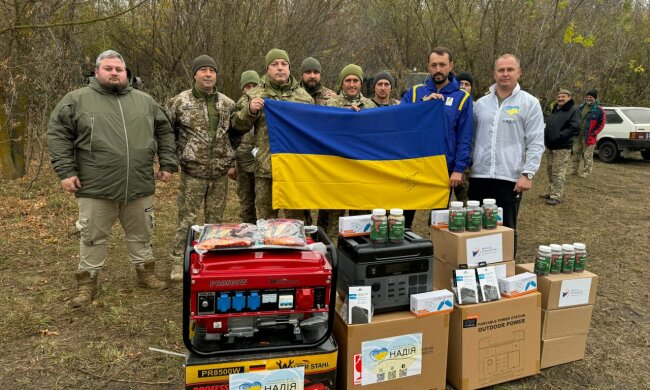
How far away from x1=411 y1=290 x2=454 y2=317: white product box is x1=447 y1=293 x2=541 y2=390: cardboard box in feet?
0.52

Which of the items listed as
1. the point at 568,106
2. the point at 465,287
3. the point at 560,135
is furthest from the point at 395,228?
the point at 568,106

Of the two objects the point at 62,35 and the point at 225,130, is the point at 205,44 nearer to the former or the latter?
the point at 62,35

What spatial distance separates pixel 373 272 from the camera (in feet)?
9.04

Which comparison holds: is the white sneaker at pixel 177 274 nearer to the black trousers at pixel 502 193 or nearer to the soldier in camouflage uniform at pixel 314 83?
the soldier in camouflage uniform at pixel 314 83

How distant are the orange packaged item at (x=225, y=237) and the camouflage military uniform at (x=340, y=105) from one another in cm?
169

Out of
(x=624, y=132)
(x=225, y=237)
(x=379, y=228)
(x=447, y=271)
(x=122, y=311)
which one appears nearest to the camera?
(x=225, y=237)

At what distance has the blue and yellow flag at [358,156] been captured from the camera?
13.1 feet

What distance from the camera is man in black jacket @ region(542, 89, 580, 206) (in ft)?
27.9

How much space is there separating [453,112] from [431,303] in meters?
2.04

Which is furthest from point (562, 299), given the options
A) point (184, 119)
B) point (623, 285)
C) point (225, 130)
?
point (184, 119)

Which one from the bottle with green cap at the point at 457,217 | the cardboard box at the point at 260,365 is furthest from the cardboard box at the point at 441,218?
the cardboard box at the point at 260,365

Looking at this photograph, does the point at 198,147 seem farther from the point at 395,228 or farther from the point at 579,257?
the point at 579,257

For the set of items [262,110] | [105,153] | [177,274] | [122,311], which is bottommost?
[122,311]

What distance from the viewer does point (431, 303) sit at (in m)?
2.82
